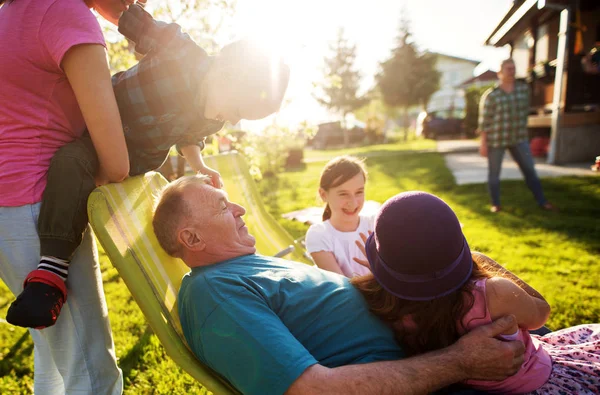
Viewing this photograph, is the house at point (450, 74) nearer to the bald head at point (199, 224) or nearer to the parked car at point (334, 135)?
the parked car at point (334, 135)

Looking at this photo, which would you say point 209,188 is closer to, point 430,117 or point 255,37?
point 255,37

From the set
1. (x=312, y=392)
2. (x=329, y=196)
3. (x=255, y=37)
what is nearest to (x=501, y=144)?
(x=329, y=196)

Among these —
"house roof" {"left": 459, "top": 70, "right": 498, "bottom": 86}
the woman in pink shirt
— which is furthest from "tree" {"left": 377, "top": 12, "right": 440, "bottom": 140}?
the woman in pink shirt

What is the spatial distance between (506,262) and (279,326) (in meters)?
3.73

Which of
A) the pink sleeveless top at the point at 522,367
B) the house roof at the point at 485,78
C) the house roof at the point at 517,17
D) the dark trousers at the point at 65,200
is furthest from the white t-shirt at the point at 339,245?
the house roof at the point at 485,78

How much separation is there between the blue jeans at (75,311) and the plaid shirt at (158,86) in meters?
0.52

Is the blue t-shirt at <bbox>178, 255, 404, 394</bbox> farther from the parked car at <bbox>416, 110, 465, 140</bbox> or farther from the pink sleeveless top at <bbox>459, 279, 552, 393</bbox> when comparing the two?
the parked car at <bbox>416, 110, 465, 140</bbox>

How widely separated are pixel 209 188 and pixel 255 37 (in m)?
0.69

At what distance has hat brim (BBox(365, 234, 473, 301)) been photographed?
4.70 feet

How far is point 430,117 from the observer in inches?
1177

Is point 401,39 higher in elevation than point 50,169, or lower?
higher

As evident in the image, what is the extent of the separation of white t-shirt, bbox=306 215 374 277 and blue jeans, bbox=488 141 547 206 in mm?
4299

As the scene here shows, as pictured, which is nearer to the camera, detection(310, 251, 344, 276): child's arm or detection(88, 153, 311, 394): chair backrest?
detection(88, 153, 311, 394): chair backrest

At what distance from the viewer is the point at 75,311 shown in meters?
1.61
